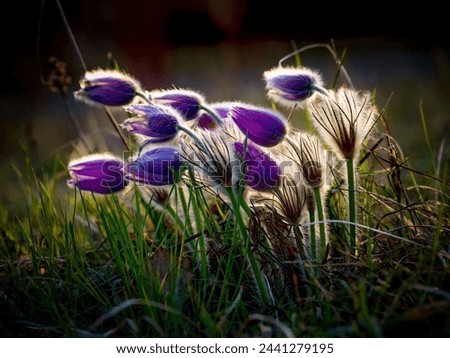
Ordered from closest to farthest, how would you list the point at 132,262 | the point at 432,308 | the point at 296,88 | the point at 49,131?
the point at 432,308 → the point at 132,262 → the point at 296,88 → the point at 49,131

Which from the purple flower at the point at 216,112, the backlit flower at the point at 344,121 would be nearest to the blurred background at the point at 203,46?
the purple flower at the point at 216,112

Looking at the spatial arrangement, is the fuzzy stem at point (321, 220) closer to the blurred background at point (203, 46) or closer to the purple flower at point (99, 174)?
the purple flower at point (99, 174)

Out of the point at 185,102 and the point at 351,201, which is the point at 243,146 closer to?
the point at 185,102

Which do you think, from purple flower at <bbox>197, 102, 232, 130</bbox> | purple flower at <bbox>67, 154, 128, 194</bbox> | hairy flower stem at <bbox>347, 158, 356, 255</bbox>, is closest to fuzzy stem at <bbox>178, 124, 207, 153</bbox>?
purple flower at <bbox>197, 102, 232, 130</bbox>

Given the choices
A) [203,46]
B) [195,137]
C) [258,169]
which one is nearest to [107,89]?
[195,137]


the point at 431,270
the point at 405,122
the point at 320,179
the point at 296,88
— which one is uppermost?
the point at 296,88

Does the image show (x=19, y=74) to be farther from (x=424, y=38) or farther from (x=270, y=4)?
(x=424, y=38)

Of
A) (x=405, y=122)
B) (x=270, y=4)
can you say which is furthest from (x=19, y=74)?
(x=405, y=122)
